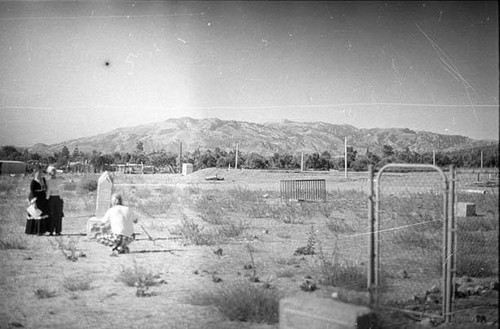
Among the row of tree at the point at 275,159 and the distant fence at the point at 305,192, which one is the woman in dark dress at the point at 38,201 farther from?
the distant fence at the point at 305,192

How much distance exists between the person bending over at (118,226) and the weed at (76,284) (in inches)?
64.9

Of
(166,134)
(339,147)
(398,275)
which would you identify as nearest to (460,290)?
(398,275)

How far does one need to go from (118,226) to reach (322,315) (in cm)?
552

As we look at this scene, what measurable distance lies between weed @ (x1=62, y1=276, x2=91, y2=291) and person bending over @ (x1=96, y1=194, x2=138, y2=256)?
1649 millimetres

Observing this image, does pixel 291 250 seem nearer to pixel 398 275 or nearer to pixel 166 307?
pixel 398 275

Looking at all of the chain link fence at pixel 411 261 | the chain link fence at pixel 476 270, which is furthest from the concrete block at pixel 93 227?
the chain link fence at pixel 476 270

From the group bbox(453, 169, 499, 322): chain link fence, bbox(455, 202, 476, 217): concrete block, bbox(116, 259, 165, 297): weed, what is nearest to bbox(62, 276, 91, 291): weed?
bbox(116, 259, 165, 297): weed

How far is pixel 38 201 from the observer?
10883 mm

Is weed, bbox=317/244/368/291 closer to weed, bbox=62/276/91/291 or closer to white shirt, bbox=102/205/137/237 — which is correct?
weed, bbox=62/276/91/291

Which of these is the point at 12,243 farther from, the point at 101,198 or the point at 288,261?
the point at 288,261

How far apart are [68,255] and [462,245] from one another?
322 inches

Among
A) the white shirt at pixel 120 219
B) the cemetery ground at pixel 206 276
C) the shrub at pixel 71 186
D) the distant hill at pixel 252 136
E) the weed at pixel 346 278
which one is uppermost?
the distant hill at pixel 252 136

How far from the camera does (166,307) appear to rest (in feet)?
19.7

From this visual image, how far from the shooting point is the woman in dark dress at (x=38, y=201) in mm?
10812
